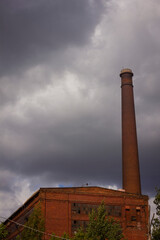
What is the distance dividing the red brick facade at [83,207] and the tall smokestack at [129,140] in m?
5.29

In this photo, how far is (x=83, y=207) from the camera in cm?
5500

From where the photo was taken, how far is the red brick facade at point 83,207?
53062 mm

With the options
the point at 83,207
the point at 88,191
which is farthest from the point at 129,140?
the point at 83,207

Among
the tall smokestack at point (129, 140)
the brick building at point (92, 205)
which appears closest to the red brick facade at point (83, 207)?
the brick building at point (92, 205)

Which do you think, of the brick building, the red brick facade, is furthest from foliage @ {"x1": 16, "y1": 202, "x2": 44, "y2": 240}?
the brick building

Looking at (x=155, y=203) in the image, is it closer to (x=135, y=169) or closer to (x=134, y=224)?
(x=134, y=224)

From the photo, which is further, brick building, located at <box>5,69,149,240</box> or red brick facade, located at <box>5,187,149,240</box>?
brick building, located at <box>5,69,149,240</box>

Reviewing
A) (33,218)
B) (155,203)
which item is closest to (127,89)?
(155,203)


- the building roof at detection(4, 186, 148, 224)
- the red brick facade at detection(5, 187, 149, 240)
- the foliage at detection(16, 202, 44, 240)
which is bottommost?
the foliage at detection(16, 202, 44, 240)

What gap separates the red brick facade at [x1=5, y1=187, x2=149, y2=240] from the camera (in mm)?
53062

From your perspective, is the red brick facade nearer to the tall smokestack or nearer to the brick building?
the brick building

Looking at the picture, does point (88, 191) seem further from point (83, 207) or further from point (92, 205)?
point (83, 207)

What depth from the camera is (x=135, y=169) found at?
2559 inches

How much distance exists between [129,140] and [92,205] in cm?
1664
